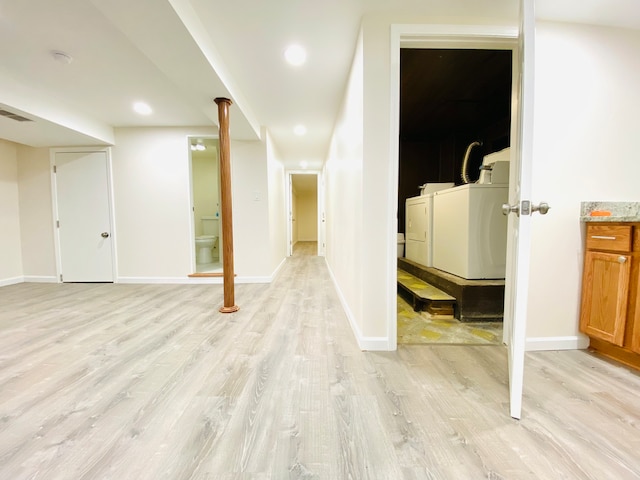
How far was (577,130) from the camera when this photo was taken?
1.69m

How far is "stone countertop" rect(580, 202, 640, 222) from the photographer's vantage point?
Result: 148 cm

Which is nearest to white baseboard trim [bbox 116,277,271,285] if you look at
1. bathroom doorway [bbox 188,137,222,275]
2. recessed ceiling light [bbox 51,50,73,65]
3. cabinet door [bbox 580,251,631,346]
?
bathroom doorway [bbox 188,137,222,275]

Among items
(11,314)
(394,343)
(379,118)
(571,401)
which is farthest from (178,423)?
(11,314)

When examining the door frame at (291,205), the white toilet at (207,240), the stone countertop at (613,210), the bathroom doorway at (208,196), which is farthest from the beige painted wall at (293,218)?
the stone countertop at (613,210)

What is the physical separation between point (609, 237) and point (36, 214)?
6.29m

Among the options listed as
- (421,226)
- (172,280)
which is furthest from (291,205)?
(421,226)

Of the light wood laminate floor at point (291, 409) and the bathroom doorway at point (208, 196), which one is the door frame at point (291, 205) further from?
the light wood laminate floor at point (291, 409)

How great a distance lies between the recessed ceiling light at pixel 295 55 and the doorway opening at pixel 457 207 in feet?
2.81

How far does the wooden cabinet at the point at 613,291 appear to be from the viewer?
58.6 inches

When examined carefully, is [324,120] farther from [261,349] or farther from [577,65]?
[261,349]

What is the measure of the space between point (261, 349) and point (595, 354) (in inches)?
A: 86.4

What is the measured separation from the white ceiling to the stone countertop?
1.14 m

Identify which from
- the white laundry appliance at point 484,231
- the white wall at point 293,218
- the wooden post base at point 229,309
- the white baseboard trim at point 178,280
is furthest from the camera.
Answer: the white wall at point 293,218

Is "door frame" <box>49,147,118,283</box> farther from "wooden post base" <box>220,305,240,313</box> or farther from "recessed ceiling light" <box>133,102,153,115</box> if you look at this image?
"wooden post base" <box>220,305,240,313</box>
